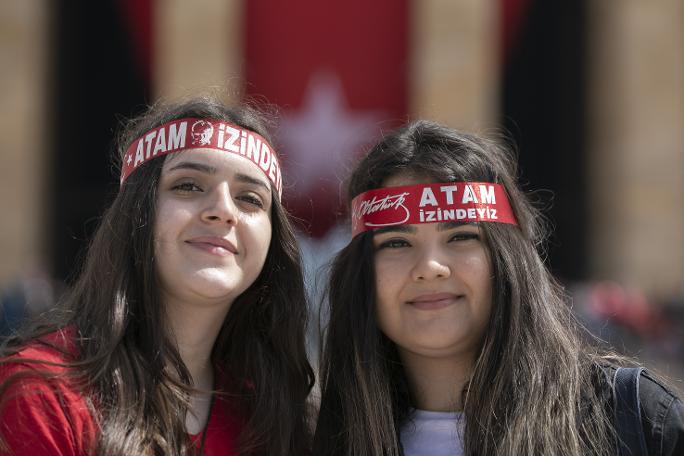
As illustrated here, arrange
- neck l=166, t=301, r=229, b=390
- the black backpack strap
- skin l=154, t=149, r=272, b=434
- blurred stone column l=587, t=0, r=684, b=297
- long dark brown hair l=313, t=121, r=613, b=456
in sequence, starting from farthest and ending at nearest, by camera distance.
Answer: blurred stone column l=587, t=0, r=684, b=297, neck l=166, t=301, r=229, b=390, skin l=154, t=149, r=272, b=434, long dark brown hair l=313, t=121, r=613, b=456, the black backpack strap

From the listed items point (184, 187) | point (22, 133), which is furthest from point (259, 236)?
point (22, 133)

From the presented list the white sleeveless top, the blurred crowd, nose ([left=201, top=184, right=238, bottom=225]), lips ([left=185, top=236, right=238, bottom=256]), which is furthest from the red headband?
the blurred crowd

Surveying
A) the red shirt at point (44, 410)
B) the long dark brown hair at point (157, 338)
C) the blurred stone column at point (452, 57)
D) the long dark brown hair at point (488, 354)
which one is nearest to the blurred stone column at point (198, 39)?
the blurred stone column at point (452, 57)

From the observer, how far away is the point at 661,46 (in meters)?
12.1

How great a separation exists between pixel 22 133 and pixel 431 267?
10.5 metres

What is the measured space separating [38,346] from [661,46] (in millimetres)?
11346

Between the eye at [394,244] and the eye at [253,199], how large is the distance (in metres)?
0.35

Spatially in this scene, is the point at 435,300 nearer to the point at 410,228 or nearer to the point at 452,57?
the point at 410,228

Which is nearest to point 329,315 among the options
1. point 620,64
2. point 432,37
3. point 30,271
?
point 30,271

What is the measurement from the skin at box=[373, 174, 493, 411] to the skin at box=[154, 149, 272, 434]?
0.36 metres

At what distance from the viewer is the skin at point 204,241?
2377 mm

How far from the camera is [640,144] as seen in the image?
12.0 m

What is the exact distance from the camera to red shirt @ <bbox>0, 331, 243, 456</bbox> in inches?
79.6

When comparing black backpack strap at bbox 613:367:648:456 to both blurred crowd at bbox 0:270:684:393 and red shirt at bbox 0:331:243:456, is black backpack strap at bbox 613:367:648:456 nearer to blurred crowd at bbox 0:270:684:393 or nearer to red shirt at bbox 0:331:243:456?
red shirt at bbox 0:331:243:456
